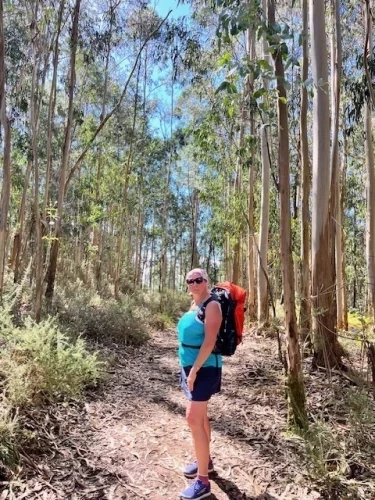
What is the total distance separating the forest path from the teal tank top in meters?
0.97

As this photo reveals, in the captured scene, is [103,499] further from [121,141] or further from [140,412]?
[121,141]

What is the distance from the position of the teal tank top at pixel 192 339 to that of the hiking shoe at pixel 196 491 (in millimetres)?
820

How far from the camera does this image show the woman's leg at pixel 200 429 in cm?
293

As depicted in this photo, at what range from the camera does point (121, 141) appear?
20.1 metres

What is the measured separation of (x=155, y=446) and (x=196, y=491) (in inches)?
37.9

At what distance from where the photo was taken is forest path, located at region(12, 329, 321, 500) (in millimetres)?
3098

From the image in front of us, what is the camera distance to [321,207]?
226 inches

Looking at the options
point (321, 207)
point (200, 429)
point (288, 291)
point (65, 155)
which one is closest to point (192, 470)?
point (200, 429)

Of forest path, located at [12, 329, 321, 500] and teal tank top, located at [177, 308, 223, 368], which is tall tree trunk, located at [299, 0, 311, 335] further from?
teal tank top, located at [177, 308, 223, 368]

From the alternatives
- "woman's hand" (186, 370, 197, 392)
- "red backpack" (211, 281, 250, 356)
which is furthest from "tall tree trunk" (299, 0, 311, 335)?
"woman's hand" (186, 370, 197, 392)

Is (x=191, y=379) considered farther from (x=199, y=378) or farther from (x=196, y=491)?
(x=196, y=491)

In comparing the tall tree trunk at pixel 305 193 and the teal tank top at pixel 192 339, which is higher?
the tall tree trunk at pixel 305 193

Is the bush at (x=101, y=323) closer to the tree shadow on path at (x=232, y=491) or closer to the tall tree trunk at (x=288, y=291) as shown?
the tall tree trunk at (x=288, y=291)

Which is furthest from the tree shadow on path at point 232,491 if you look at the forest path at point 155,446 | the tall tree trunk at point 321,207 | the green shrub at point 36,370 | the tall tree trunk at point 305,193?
the tall tree trunk at point 305,193
